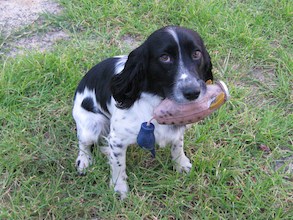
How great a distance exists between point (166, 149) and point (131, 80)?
885 mm

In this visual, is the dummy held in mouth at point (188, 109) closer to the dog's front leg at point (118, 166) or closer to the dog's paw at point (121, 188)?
the dog's front leg at point (118, 166)

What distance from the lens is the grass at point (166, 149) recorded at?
300 centimetres

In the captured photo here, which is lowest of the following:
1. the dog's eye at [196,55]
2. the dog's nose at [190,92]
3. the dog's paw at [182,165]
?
the dog's paw at [182,165]

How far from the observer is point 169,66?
2471mm

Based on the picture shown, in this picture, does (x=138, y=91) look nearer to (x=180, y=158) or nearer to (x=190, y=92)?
(x=190, y=92)

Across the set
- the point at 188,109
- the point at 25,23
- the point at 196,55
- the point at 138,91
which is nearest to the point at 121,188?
the point at 138,91

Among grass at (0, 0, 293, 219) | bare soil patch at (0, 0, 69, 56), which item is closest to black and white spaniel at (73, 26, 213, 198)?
grass at (0, 0, 293, 219)

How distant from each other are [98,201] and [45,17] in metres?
2.42

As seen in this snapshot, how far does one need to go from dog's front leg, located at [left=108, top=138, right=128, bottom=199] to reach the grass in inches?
2.6

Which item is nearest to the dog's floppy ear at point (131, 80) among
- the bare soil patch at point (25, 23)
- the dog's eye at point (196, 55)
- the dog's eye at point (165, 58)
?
the dog's eye at point (165, 58)

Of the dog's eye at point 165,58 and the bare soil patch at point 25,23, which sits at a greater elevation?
the dog's eye at point 165,58

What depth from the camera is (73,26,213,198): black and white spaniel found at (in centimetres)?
245

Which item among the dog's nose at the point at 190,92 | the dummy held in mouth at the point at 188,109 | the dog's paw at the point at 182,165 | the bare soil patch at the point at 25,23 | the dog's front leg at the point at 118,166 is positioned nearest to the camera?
the dog's nose at the point at 190,92

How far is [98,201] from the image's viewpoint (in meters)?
3.03
